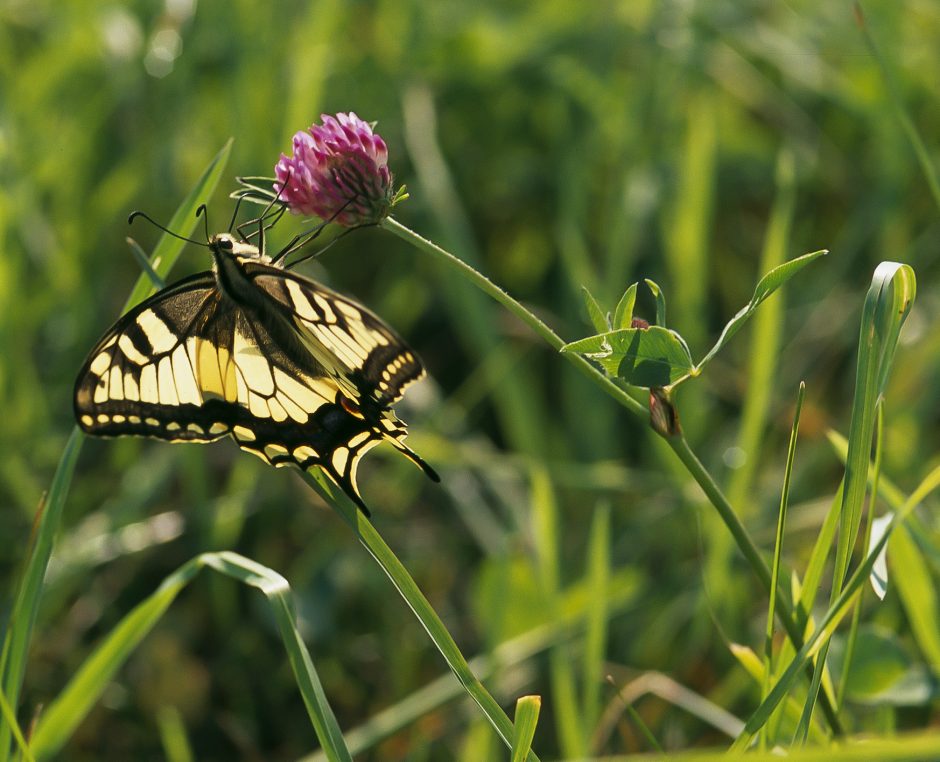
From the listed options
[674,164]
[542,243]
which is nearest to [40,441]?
→ [542,243]

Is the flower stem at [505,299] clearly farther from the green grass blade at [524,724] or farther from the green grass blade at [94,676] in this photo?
the green grass blade at [94,676]

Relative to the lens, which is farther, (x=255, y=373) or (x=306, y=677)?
(x=255, y=373)

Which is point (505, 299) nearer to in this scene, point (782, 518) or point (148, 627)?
point (782, 518)

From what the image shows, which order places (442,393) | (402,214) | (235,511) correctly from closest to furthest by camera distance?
(235,511), (442,393), (402,214)

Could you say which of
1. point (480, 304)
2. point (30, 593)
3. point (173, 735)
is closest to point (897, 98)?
point (480, 304)

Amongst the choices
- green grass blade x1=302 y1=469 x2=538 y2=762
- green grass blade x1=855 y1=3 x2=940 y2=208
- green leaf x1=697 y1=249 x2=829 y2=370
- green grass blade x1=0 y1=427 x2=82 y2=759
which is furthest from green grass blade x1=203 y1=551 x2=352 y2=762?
green grass blade x1=855 y1=3 x2=940 y2=208

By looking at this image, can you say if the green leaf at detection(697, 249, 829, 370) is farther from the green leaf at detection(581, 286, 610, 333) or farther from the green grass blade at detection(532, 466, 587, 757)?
the green grass blade at detection(532, 466, 587, 757)

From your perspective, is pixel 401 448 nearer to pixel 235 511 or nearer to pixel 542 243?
pixel 235 511
